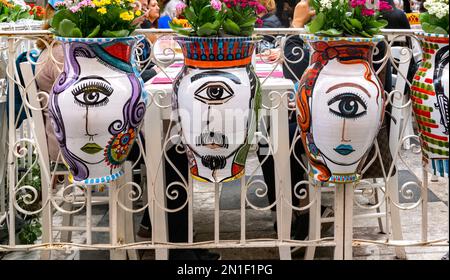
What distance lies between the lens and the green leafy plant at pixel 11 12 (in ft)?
16.2

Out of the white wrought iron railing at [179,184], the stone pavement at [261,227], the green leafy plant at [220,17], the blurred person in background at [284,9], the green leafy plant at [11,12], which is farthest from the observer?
the blurred person in background at [284,9]

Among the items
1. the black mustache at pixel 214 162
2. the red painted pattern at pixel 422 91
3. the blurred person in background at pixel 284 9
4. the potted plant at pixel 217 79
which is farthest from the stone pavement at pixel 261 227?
the blurred person in background at pixel 284 9

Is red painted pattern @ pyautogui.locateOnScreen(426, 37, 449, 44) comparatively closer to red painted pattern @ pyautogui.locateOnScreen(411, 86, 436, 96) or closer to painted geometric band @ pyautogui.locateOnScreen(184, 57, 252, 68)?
red painted pattern @ pyautogui.locateOnScreen(411, 86, 436, 96)

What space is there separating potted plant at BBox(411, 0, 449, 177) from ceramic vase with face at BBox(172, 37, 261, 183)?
0.66 meters

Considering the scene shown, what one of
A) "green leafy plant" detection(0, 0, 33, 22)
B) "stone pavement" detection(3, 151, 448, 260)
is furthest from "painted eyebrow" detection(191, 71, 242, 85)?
"green leafy plant" detection(0, 0, 33, 22)

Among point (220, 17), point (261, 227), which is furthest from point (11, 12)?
point (220, 17)

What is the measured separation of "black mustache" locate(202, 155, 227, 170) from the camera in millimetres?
2646

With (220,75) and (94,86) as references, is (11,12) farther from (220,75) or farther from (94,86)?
(220,75)

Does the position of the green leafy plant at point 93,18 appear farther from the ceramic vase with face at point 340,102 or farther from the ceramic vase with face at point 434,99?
the ceramic vase with face at point 434,99

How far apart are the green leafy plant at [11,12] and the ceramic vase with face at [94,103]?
8.60 feet

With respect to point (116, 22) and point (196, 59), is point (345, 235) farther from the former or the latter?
point (116, 22)

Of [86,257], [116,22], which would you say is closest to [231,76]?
[116,22]

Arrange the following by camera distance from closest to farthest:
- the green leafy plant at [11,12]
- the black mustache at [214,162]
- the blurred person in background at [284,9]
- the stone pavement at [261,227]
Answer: the black mustache at [214,162], the stone pavement at [261,227], the green leafy plant at [11,12], the blurred person in background at [284,9]

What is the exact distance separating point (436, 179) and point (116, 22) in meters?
3.27
